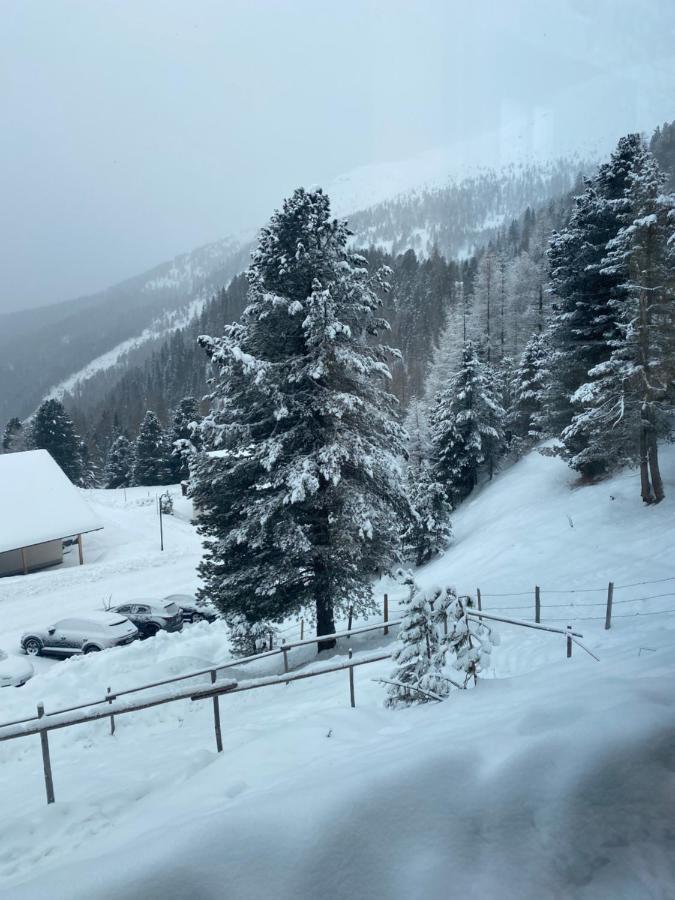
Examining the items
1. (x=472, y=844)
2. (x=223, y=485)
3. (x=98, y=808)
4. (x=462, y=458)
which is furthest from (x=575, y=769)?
(x=462, y=458)

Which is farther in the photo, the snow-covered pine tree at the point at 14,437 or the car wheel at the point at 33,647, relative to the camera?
the snow-covered pine tree at the point at 14,437

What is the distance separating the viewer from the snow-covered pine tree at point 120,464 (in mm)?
64938

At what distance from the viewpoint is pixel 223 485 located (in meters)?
11.5

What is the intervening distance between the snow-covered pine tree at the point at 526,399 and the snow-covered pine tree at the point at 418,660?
24766 mm

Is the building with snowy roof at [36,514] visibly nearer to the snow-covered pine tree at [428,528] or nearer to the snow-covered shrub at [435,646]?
the snow-covered pine tree at [428,528]

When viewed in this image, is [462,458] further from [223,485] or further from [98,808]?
[98,808]

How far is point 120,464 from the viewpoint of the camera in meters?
65.8

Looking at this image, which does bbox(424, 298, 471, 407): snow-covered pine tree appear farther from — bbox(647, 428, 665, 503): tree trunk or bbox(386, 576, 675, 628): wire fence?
bbox(386, 576, 675, 628): wire fence

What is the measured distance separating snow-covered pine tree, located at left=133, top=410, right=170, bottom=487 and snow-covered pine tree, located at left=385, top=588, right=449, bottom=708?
58835 mm

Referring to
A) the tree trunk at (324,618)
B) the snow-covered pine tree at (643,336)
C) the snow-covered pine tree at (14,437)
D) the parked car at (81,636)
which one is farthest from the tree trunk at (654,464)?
the snow-covered pine tree at (14,437)

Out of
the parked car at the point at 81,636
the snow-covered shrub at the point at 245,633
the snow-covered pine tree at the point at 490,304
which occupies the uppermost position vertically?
the snow-covered pine tree at the point at 490,304

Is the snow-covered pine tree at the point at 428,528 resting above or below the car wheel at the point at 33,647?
above

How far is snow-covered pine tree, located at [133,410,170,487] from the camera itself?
60281 mm

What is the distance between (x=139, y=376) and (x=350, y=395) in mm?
142632
